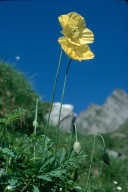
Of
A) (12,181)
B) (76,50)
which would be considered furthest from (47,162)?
(76,50)

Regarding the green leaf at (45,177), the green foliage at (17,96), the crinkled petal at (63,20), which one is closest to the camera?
the green leaf at (45,177)

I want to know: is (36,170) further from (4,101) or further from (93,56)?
(4,101)

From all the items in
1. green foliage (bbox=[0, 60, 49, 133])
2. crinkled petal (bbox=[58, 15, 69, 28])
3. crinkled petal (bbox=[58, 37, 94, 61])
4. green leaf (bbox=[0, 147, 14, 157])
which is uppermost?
green foliage (bbox=[0, 60, 49, 133])

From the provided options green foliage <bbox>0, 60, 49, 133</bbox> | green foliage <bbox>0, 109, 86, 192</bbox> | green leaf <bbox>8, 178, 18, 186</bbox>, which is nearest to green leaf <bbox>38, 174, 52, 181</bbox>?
green foliage <bbox>0, 109, 86, 192</bbox>

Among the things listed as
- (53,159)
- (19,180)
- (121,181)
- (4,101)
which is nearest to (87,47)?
(53,159)

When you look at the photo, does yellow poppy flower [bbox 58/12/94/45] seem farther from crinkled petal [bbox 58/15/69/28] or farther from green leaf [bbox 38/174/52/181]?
green leaf [bbox 38/174/52/181]

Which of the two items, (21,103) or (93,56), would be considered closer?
(93,56)

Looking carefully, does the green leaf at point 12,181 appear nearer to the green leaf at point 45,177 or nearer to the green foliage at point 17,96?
the green leaf at point 45,177

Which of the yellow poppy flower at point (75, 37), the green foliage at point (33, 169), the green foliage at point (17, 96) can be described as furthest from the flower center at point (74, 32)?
the green foliage at point (17, 96)
